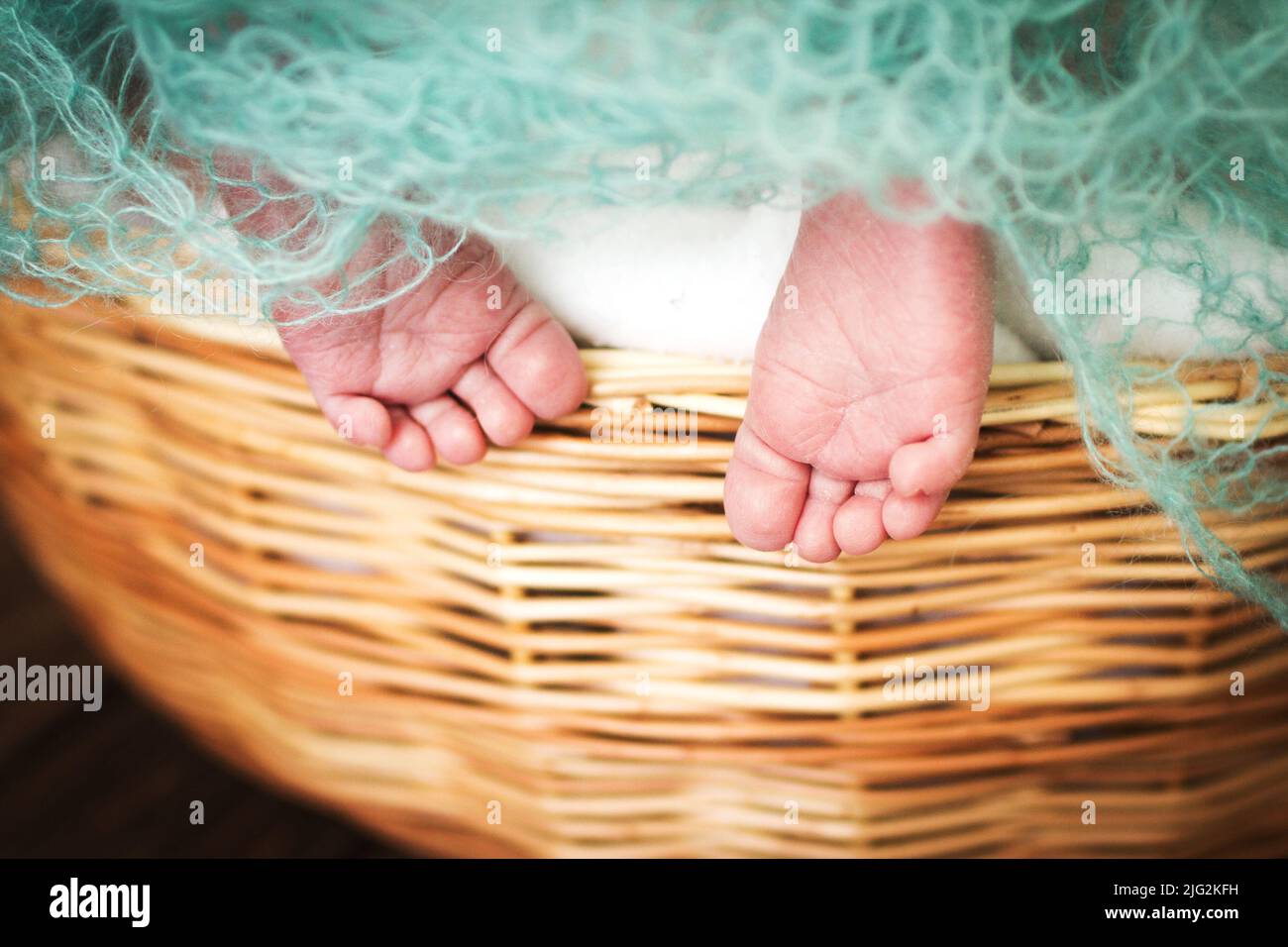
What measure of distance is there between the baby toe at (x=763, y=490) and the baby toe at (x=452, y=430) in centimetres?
11

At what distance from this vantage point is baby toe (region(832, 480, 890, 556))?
0.40m

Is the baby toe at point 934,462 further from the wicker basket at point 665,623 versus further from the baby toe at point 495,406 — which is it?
the baby toe at point 495,406

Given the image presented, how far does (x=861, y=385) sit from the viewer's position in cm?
37

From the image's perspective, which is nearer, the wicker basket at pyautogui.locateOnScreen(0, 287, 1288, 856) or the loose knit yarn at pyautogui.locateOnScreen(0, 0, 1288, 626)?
the loose knit yarn at pyautogui.locateOnScreen(0, 0, 1288, 626)

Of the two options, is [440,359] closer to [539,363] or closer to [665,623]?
[539,363]

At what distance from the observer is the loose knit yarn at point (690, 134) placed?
1.00 feet

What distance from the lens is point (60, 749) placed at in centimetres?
81

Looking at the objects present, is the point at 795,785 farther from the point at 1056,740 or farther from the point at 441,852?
the point at 441,852

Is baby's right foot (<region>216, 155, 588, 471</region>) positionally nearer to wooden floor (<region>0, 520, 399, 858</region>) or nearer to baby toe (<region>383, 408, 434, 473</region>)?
baby toe (<region>383, 408, 434, 473</region>)

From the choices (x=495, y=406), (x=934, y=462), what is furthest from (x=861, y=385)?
(x=495, y=406)

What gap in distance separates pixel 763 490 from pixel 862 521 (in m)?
0.04

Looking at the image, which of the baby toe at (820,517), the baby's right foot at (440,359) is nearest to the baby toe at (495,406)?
the baby's right foot at (440,359)

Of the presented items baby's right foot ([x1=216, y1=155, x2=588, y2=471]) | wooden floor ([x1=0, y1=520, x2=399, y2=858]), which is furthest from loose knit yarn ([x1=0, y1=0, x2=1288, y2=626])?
wooden floor ([x1=0, y1=520, x2=399, y2=858])

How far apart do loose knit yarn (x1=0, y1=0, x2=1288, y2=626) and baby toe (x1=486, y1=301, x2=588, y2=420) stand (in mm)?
50
